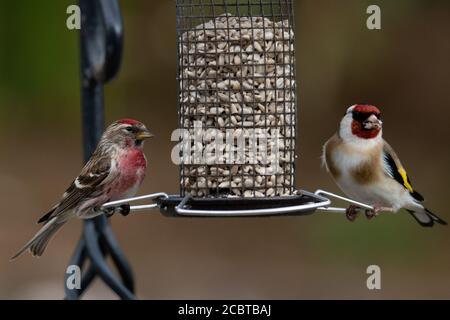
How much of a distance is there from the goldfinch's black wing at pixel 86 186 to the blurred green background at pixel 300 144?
5.30 m

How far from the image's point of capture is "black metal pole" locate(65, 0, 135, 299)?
4.73 metres

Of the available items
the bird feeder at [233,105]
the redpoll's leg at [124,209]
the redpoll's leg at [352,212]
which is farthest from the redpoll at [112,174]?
the redpoll's leg at [352,212]

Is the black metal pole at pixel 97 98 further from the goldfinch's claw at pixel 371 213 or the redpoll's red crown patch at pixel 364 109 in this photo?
the redpoll's red crown patch at pixel 364 109

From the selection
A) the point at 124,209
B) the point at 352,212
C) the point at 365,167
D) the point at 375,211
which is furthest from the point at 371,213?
the point at 124,209

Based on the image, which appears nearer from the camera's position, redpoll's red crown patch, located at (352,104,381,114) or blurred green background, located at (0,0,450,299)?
redpoll's red crown patch, located at (352,104,381,114)

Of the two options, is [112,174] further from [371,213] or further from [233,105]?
[371,213]

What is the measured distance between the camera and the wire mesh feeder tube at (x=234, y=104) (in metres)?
5.43

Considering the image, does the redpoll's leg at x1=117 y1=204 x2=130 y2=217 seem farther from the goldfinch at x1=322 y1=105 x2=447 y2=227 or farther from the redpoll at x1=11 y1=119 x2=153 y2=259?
the goldfinch at x1=322 y1=105 x2=447 y2=227

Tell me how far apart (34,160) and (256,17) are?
7.88 m

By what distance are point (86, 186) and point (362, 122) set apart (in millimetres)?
1744

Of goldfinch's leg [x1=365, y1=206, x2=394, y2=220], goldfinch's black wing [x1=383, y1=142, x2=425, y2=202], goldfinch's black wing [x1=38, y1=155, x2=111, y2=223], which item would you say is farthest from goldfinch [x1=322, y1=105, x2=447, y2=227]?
goldfinch's black wing [x1=38, y1=155, x2=111, y2=223]

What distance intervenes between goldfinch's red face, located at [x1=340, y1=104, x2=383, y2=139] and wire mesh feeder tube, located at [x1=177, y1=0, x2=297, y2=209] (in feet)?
1.67

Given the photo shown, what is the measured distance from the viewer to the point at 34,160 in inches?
505
